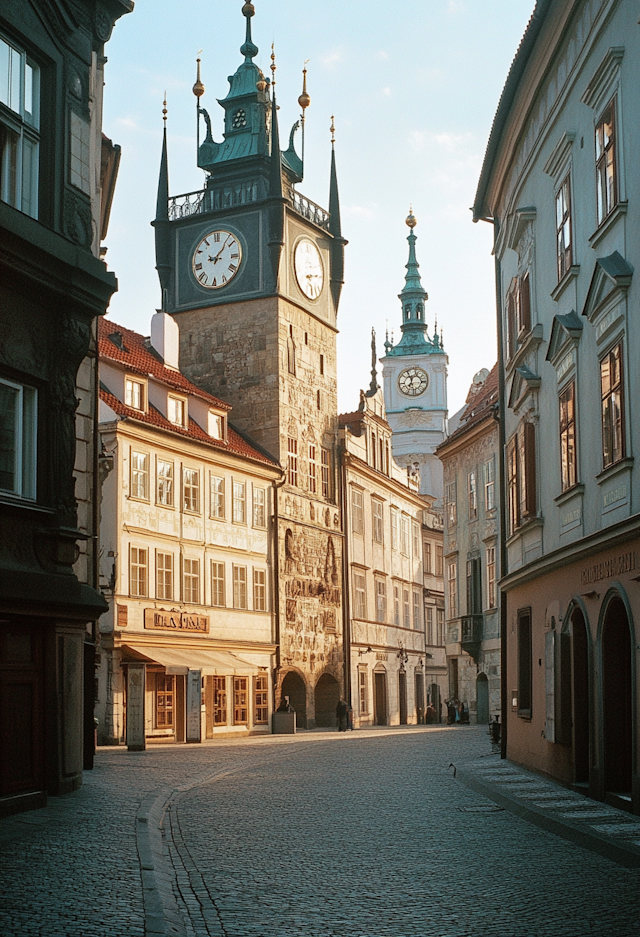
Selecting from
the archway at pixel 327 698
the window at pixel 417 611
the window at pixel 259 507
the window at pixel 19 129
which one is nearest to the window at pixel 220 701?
the window at pixel 259 507

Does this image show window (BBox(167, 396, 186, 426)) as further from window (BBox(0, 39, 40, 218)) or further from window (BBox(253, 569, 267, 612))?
window (BBox(0, 39, 40, 218))

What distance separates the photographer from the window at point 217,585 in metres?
44.6

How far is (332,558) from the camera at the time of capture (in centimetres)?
5484

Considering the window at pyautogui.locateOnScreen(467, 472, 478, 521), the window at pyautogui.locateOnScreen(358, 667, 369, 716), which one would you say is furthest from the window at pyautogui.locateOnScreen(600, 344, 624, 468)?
the window at pyautogui.locateOnScreen(358, 667, 369, 716)

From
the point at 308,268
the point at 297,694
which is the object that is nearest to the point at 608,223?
the point at 297,694

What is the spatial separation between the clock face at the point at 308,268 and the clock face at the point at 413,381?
73.9 meters

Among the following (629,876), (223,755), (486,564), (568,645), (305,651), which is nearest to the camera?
(629,876)

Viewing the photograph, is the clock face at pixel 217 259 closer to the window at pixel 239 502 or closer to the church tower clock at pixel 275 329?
the church tower clock at pixel 275 329

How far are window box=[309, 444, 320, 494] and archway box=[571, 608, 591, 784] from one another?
3566 centimetres

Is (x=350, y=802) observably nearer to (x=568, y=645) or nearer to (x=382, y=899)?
(x=568, y=645)

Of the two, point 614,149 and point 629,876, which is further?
point 614,149

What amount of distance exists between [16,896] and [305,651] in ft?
141

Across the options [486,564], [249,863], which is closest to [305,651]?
[486,564]

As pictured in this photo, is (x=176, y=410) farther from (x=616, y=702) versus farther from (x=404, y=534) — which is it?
(x=616, y=702)
